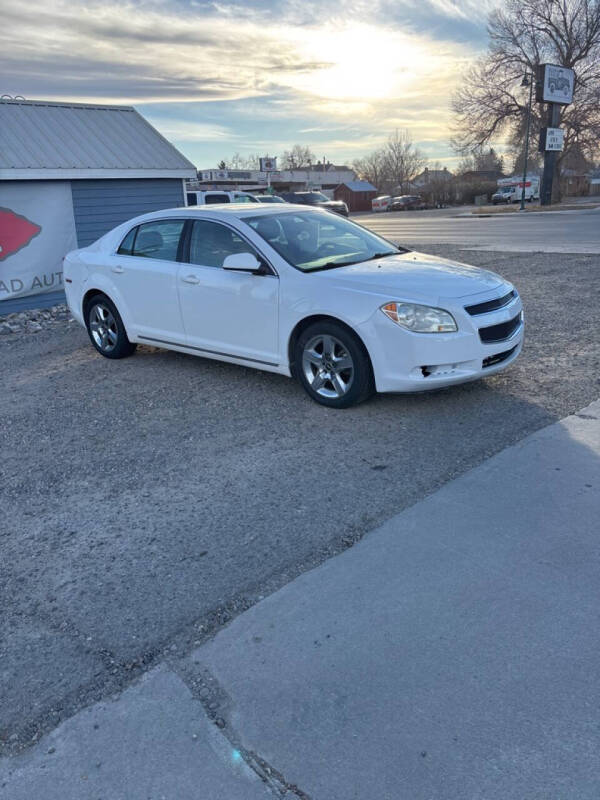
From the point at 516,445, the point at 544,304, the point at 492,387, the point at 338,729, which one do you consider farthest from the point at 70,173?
the point at 338,729

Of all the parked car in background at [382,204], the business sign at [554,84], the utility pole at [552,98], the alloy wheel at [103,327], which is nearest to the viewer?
the alloy wheel at [103,327]

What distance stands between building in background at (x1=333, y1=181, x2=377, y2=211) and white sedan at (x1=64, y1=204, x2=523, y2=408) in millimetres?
75597

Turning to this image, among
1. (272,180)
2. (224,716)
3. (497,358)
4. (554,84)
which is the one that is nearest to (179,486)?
(224,716)

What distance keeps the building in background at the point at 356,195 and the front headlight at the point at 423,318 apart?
254 ft

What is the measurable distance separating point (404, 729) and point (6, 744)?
141cm

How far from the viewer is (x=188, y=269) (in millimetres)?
6539

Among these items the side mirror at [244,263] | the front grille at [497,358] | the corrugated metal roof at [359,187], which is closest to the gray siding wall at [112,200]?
the side mirror at [244,263]

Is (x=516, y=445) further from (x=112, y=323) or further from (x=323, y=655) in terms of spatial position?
(x=112, y=323)

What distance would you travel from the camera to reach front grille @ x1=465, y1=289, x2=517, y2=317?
5285 mm

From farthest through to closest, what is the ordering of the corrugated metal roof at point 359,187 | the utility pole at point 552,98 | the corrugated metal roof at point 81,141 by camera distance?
the corrugated metal roof at point 359,187 < the utility pole at point 552,98 < the corrugated metal roof at point 81,141

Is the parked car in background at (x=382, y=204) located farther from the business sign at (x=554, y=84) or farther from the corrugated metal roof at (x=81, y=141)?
the corrugated metal roof at (x=81, y=141)

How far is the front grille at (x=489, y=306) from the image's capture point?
529 centimetres

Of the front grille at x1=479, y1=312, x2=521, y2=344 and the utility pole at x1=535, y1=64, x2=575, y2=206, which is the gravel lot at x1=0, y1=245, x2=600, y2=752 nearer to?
the front grille at x1=479, y1=312, x2=521, y2=344

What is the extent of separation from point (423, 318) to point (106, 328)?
4007 mm
